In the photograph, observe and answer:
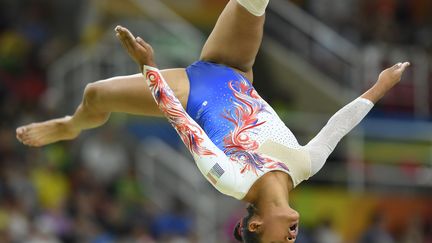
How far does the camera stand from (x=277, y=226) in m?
5.16

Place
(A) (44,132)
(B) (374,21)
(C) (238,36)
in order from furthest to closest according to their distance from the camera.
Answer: (B) (374,21) < (A) (44,132) < (C) (238,36)

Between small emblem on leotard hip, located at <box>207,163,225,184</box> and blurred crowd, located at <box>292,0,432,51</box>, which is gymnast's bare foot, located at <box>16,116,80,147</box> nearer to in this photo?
small emblem on leotard hip, located at <box>207,163,225,184</box>

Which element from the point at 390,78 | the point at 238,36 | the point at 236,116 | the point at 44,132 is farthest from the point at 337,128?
the point at 44,132

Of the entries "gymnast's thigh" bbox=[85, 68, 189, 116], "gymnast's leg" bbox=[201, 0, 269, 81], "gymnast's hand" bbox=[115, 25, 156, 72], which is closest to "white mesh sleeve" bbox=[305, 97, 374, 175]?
"gymnast's leg" bbox=[201, 0, 269, 81]

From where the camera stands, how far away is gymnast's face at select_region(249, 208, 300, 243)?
5.15 m

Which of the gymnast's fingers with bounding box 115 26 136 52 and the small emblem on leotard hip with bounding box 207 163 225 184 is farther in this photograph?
the small emblem on leotard hip with bounding box 207 163 225 184

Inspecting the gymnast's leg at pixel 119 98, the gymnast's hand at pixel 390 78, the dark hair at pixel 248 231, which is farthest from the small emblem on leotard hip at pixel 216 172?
the gymnast's hand at pixel 390 78

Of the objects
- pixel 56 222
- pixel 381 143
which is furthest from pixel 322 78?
pixel 56 222

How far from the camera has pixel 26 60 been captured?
1203 cm

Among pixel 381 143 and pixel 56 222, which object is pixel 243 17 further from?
pixel 381 143

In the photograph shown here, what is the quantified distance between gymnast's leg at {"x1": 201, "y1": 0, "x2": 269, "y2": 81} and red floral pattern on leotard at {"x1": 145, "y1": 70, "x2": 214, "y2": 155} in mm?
700

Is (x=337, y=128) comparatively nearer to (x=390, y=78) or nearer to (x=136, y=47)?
(x=390, y=78)

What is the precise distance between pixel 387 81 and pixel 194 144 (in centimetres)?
117

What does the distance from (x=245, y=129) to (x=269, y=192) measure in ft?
1.36
